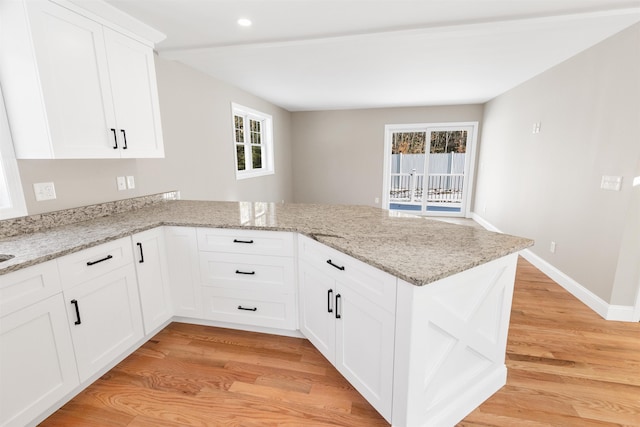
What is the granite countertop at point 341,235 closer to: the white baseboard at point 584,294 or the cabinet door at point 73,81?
the cabinet door at point 73,81

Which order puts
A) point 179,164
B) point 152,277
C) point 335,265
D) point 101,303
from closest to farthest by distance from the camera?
point 335,265
point 101,303
point 152,277
point 179,164

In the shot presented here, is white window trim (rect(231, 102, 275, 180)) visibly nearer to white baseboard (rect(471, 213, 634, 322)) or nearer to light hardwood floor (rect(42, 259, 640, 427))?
light hardwood floor (rect(42, 259, 640, 427))

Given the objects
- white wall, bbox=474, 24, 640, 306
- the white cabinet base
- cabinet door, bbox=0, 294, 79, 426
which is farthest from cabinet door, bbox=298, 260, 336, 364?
white wall, bbox=474, 24, 640, 306

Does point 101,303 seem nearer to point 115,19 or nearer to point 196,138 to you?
point 115,19

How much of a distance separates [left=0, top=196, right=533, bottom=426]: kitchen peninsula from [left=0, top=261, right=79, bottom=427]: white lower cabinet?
2 centimetres

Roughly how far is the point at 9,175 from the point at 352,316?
217 cm

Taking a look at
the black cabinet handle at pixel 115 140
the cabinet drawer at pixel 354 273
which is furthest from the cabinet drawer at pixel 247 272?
the black cabinet handle at pixel 115 140

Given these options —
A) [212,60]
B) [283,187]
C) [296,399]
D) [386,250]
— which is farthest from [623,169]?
[283,187]

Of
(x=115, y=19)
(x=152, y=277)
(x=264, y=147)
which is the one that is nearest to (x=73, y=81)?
(x=115, y=19)

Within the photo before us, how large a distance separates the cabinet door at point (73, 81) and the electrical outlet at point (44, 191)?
1.18 feet

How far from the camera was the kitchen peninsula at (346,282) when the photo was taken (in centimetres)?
126

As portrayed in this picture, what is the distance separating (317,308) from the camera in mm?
1832

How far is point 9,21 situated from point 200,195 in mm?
2124

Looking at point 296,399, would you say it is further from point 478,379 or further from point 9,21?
point 9,21
